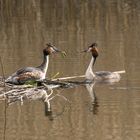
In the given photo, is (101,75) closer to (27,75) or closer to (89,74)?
(89,74)

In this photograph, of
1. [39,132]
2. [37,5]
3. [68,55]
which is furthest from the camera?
[37,5]

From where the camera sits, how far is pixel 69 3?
31938 mm

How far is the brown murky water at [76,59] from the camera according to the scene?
12.0 m

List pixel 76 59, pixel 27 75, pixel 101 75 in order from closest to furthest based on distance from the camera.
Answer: pixel 27 75 → pixel 101 75 → pixel 76 59

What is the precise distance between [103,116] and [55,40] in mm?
9085

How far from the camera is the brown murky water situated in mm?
12016

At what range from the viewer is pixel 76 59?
729 inches

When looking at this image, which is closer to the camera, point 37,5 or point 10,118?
point 10,118

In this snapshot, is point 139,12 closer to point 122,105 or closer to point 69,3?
point 69,3

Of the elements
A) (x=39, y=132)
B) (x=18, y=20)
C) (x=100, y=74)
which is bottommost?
(x=39, y=132)

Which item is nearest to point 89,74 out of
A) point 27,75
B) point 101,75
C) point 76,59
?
point 101,75

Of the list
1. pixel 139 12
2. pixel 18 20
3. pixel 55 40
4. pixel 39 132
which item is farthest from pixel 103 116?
pixel 139 12

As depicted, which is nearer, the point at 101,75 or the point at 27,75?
the point at 27,75

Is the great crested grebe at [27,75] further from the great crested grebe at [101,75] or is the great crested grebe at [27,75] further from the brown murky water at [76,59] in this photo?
the great crested grebe at [101,75]
